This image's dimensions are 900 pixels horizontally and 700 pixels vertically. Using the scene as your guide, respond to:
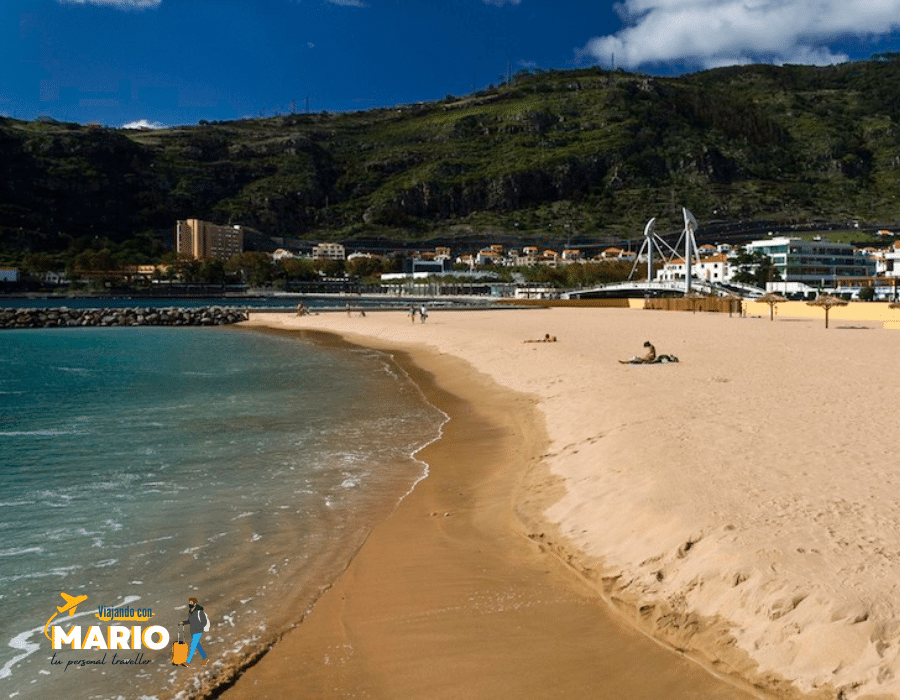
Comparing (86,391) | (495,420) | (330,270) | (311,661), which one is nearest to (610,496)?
(311,661)

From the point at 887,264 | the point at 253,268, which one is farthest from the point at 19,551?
the point at 253,268

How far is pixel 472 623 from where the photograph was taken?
258 inches

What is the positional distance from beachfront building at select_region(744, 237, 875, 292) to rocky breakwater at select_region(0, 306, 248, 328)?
327 feet

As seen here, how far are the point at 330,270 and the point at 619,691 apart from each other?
176391mm

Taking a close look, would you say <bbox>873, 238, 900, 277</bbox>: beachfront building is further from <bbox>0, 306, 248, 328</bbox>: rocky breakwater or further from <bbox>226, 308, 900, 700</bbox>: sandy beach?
<bbox>226, 308, 900, 700</bbox>: sandy beach

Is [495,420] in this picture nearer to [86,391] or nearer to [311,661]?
[311,661]

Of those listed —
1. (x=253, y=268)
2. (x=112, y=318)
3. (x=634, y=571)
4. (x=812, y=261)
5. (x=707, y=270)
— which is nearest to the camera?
(x=634, y=571)

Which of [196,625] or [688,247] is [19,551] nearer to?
[196,625]

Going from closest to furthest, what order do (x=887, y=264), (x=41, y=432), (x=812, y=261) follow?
(x=41, y=432) < (x=812, y=261) < (x=887, y=264)

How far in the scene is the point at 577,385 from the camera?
19609mm

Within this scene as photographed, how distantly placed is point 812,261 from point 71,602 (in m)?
147

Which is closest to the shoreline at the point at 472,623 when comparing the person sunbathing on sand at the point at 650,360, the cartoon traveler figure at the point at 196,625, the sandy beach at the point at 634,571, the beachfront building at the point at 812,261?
the sandy beach at the point at 634,571

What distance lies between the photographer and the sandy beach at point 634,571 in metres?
5.48

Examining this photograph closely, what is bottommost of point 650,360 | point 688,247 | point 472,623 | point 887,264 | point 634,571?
point 472,623
